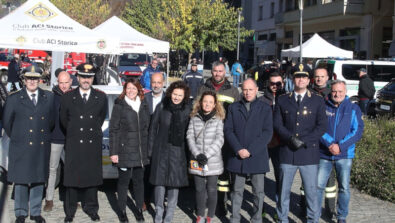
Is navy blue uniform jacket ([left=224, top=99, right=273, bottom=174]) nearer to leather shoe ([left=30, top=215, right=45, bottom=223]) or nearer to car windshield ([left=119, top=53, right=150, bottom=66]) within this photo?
leather shoe ([left=30, top=215, right=45, bottom=223])

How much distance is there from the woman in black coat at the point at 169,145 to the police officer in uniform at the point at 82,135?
2.43ft

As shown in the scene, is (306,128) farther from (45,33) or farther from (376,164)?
(45,33)

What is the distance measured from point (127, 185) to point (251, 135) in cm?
172

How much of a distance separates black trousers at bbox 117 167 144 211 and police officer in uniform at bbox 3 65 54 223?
0.95 metres

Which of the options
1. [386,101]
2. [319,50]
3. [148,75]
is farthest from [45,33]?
[319,50]

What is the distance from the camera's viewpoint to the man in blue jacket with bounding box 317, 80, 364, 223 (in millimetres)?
5656

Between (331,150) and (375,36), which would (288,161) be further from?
(375,36)

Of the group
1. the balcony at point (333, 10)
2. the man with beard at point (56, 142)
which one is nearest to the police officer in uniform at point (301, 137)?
the man with beard at point (56, 142)

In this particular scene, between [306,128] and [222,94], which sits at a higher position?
[222,94]

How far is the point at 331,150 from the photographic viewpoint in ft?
18.4

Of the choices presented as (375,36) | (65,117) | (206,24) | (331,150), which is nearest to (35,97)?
(65,117)

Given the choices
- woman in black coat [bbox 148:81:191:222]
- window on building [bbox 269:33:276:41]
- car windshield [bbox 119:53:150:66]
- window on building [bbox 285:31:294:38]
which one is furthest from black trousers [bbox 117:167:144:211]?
window on building [bbox 269:33:276:41]

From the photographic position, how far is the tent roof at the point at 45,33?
1035 cm

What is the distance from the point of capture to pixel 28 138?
5.80 m
